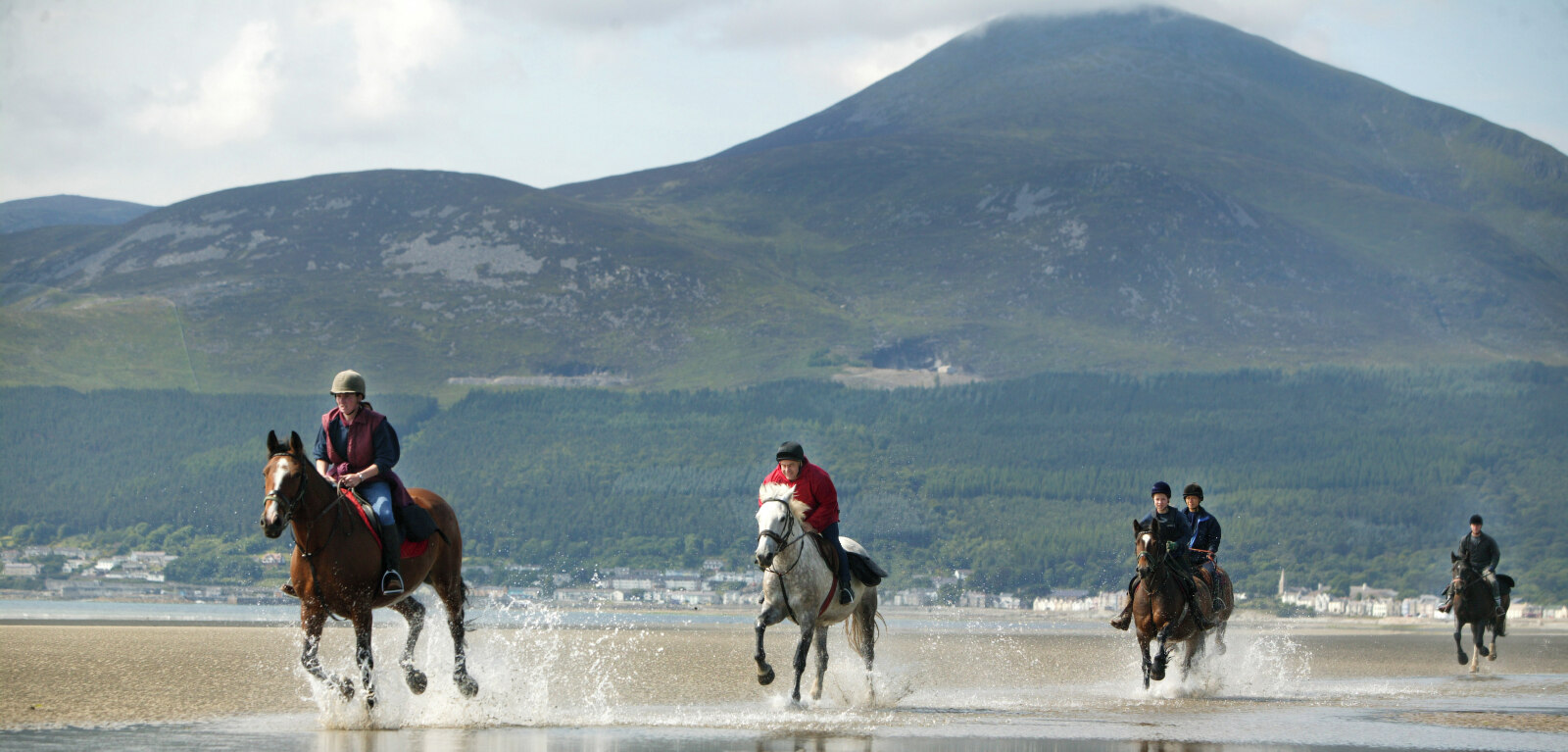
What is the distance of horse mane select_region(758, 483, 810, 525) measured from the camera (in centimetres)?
1998

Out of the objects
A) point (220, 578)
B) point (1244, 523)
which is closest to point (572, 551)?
point (220, 578)

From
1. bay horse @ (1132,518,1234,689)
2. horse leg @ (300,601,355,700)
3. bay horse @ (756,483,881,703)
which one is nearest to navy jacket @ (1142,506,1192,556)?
bay horse @ (1132,518,1234,689)

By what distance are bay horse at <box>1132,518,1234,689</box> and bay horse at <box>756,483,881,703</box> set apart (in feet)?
13.4

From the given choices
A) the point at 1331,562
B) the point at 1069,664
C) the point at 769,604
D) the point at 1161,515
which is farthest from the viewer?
the point at 1331,562

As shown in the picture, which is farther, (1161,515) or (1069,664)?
(1069,664)

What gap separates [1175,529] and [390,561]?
34.6ft

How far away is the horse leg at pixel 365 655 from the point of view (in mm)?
17578

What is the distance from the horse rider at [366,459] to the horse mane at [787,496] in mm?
4184

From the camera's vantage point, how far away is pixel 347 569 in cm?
1739

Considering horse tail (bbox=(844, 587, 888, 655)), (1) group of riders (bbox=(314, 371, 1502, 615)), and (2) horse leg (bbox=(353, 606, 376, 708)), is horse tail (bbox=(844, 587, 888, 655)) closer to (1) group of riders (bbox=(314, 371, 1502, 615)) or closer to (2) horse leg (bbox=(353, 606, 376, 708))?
(1) group of riders (bbox=(314, 371, 1502, 615))

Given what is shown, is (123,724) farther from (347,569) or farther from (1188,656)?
(1188,656)

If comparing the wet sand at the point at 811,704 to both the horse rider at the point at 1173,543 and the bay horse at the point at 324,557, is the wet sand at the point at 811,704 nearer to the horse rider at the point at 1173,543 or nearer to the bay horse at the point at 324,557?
the bay horse at the point at 324,557

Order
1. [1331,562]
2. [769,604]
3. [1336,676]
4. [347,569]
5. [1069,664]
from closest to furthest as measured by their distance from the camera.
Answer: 1. [347,569]
2. [769,604]
3. [1336,676]
4. [1069,664]
5. [1331,562]

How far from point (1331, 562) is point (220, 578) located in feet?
374
